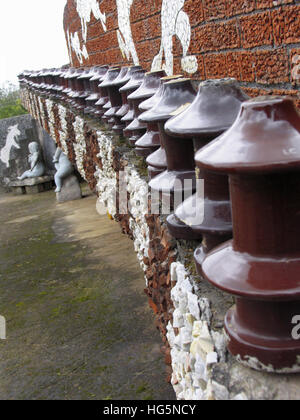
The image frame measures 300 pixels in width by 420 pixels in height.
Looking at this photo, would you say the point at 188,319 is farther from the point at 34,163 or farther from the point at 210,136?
the point at 34,163

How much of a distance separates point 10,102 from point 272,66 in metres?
22.5

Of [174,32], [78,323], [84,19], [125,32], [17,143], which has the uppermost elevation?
[84,19]

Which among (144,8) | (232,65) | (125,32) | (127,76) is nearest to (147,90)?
(232,65)

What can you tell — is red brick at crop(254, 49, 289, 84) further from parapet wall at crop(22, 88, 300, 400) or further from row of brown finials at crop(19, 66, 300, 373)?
row of brown finials at crop(19, 66, 300, 373)

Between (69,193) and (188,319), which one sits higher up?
(188,319)

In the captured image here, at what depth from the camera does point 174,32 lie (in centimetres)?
340

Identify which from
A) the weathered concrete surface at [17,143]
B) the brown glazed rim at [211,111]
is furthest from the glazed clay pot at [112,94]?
the weathered concrete surface at [17,143]

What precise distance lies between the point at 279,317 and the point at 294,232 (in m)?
0.19

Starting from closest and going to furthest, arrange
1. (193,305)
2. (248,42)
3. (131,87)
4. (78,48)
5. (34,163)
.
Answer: (193,305), (248,42), (131,87), (78,48), (34,163)

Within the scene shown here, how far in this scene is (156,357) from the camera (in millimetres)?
3160

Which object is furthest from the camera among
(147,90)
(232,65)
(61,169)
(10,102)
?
(10,102)

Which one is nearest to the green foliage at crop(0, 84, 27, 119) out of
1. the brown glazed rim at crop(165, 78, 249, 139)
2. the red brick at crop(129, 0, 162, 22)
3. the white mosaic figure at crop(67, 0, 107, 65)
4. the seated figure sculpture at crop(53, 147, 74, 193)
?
the seated figure sculpture at crop(53, 147, 74, 193)

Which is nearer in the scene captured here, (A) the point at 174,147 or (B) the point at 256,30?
(A) the point at 174,147
